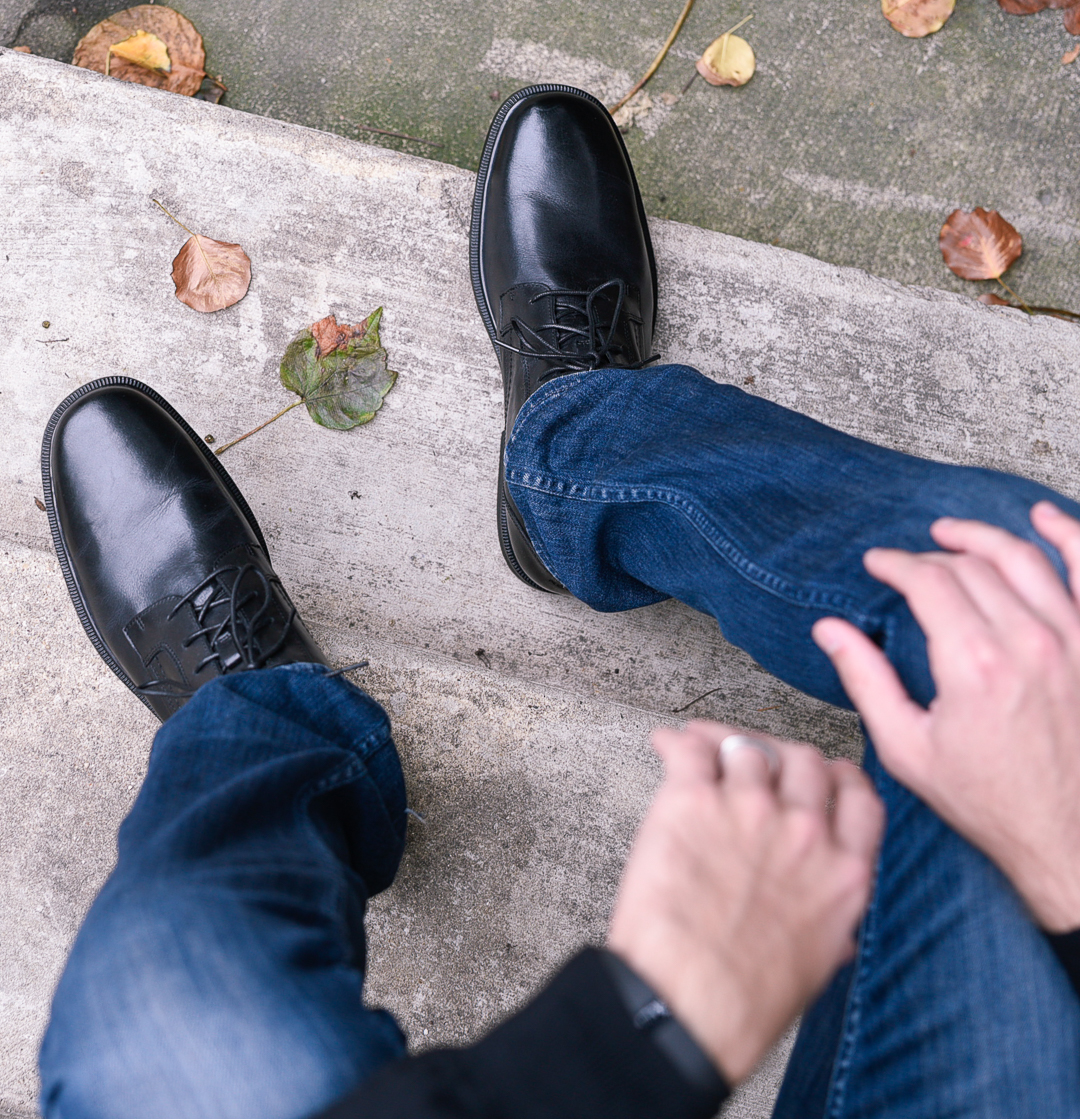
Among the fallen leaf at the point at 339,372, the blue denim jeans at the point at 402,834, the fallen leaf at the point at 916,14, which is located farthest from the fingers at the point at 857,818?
the fallen leaf at the point at 916,14

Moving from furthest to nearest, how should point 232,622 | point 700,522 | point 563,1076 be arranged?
point 232,622 < point 700,522 < point 563,1076

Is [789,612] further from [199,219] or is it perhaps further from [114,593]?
[199,219]

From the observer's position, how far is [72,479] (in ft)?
4.67

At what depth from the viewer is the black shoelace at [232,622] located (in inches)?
52.4

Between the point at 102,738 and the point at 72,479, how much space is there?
18.7 inches

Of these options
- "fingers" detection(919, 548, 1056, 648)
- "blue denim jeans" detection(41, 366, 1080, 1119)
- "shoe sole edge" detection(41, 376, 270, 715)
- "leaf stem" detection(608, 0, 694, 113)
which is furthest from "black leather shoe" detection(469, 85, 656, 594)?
"fingers" detection(919, 548, 1056, 648)

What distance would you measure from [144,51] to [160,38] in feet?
0.15

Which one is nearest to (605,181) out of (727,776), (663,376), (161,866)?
(663,376)

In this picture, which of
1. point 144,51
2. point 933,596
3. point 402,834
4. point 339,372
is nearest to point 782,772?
point 933,596

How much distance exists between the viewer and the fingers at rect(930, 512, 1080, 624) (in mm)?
779

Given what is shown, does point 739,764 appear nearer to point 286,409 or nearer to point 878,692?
point 878,692

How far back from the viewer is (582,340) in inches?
60.0

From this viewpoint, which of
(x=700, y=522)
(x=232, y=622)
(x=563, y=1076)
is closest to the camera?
(x=563, y=1076)

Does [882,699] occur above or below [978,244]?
below
